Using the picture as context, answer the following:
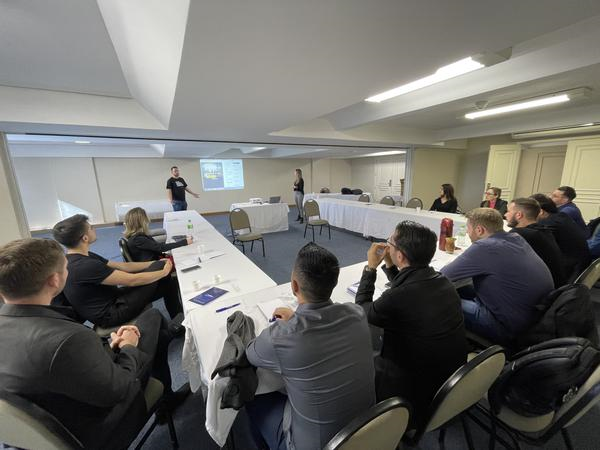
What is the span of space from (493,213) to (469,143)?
23.7 feet

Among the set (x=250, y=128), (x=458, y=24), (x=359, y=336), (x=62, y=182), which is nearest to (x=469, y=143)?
(x=250, y=128)

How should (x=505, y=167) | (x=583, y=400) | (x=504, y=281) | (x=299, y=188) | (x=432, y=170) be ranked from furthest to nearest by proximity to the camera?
(x=432, y=170), (x=299, y=188), (x=505, y=167), (x=504, y=281), (x=583, y=400)

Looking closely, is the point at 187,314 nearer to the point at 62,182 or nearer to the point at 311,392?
the point at 311,392

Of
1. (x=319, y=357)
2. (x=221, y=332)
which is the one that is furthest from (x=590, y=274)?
(x=221, y=332)

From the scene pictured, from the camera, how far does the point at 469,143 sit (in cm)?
725

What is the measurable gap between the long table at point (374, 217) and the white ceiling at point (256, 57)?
6.14 feet

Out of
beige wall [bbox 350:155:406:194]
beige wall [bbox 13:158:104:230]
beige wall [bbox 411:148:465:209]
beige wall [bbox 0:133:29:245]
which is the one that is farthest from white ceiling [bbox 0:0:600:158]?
beige wall [bbox 350:155:406:194]

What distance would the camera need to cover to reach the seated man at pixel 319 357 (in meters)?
0.78

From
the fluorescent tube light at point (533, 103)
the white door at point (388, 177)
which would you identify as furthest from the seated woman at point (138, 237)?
the white door at point (388, 177)

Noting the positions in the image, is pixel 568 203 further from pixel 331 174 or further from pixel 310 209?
pixel 331 174

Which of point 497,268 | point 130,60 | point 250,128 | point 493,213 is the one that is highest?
point 130,60

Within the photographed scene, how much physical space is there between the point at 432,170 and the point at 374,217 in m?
3.43

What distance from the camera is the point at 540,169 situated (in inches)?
239

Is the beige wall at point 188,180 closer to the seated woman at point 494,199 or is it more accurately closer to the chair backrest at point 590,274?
the seated woman at point 494,199
